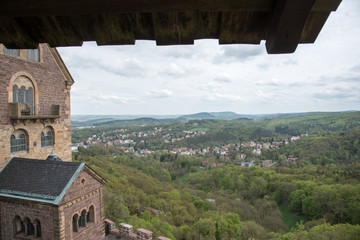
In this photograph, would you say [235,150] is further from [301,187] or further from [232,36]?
[232,36]

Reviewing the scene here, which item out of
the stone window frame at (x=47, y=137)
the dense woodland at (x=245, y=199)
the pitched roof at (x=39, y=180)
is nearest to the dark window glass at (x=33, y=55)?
the stone window frame at (x=47, y=137)

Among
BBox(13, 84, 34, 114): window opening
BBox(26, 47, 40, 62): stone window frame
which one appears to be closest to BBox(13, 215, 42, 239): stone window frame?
BBox(13, 84, 34, 114): window opening

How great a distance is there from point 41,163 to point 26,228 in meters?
2.22

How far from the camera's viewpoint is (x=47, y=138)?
11.2 meters

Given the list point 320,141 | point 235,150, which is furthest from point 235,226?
point 235,150

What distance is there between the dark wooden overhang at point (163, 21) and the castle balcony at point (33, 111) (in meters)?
8.57

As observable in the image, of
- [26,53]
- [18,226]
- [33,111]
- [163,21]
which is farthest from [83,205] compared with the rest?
[163,21]

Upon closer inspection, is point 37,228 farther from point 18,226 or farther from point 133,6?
point 133,6

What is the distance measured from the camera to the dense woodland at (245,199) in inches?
→ 909

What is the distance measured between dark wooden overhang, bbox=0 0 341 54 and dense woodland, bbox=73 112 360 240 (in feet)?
55.4

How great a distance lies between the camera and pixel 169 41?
212 cm

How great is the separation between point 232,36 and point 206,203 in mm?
38758

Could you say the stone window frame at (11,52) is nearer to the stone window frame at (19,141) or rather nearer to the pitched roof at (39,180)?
the stone window frame at (19,141)

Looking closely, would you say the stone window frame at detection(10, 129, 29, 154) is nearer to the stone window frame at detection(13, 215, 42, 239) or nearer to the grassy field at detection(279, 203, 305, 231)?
the stone window frame at detection(13, 215, 42, 239)
